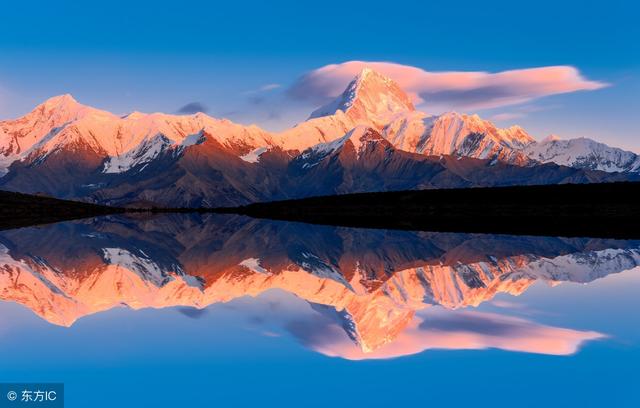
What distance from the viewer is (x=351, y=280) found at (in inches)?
2085

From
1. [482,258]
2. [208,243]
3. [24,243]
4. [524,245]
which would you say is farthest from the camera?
[208,243]

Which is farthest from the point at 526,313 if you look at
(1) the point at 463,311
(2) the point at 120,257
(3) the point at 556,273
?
(2) the point at 120,257

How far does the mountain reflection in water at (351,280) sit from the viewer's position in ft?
101

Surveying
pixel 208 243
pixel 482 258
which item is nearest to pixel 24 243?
pixel 208 243

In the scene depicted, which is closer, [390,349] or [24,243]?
[390,349]

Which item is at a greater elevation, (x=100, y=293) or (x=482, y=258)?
(x=482, y=258)

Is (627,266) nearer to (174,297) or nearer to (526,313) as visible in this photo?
(526,313)

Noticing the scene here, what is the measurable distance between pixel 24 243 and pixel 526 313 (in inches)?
2850

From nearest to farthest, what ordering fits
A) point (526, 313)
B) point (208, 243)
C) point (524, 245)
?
1. point (526, 313)
2. point (524, 245)
3. point (208, 243)

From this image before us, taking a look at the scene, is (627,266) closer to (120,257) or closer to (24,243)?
(120,257)

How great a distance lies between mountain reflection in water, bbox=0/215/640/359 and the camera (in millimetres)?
30781

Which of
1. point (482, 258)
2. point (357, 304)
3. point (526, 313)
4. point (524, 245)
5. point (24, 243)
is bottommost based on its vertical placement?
point (526, 313)

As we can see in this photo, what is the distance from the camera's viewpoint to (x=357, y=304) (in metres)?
42.7

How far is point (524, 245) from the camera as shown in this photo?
274 feet
